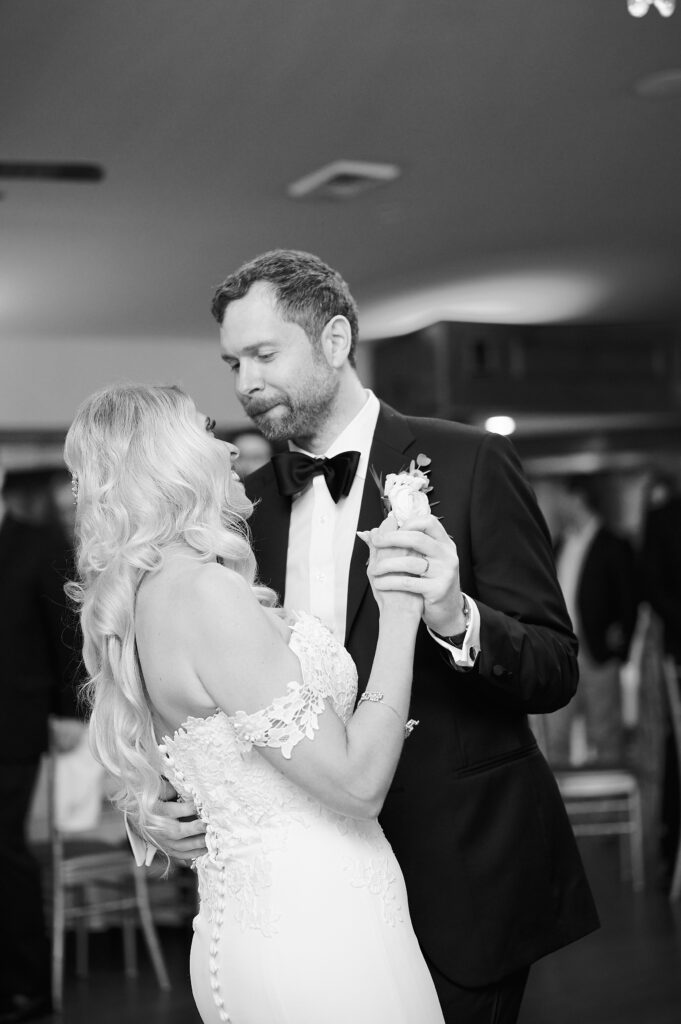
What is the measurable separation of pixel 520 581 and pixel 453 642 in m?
0.23

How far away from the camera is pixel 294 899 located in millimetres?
1671

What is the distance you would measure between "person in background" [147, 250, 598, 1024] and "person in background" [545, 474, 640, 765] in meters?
3.70

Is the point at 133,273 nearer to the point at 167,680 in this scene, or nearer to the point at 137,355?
the point at 137,355

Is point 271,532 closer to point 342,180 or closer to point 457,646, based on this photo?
point 457,646

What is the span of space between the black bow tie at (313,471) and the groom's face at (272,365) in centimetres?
5

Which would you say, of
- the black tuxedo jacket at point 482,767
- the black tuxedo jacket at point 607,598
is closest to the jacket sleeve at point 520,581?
the black tuxedo jacket at point 482,767

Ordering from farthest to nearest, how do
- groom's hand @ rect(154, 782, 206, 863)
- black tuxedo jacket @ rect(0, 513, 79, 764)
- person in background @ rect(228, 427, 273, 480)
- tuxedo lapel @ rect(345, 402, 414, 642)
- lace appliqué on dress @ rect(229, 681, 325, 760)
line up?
person in background @ rect(228, 427, 273, 480) < black tuxedo jacket @ rect(0, 513, 79, 764) < tuxedo lapel @ rect(345, 402, 414, 642) < groom's hand @ rect(154, 782, 206, 863) < lace appliqué on dress @ rect(229, 681, 325, 760)

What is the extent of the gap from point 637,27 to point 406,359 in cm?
98

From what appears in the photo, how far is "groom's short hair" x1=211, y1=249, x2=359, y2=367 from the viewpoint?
2145mm

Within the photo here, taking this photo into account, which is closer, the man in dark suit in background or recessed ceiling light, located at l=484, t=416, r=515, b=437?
recessed ceiling light, located at l=484, t=416, r=515, b=437

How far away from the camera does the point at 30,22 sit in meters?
2.98

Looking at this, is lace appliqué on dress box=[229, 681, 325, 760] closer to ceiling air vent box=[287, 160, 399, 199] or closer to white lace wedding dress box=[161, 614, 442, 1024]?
white lace wedding dress box=[161, 614, 442, 1024]

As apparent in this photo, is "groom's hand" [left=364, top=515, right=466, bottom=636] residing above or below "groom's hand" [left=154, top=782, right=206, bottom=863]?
above

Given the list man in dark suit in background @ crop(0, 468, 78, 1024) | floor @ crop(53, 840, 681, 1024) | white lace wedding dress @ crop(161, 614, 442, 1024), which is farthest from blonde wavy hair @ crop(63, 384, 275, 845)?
floor @ crop(53, 840, 681, 1024)
